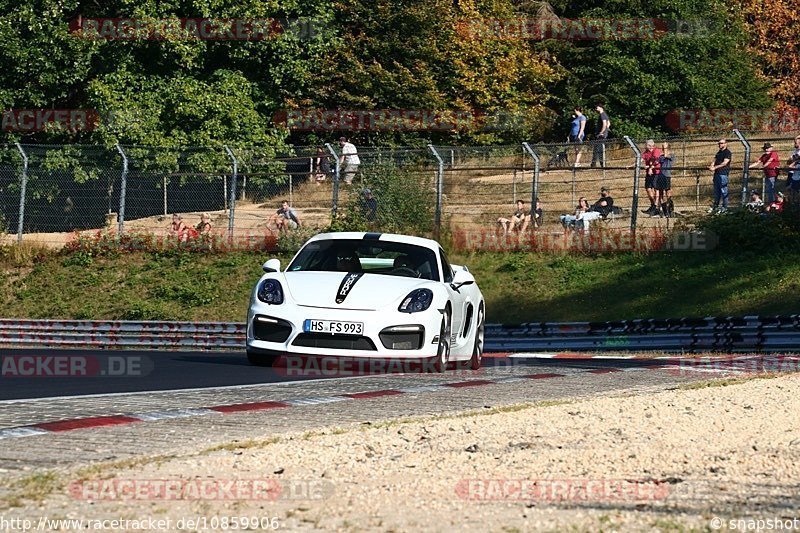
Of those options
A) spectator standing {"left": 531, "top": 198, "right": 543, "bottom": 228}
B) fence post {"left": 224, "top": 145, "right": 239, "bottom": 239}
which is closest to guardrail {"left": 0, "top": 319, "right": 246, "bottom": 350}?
fence post {"left": 224, "top": 145, "right": 239, "bottom": 239}

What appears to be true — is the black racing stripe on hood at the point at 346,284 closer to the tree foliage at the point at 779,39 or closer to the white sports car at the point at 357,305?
the white sports car at the point at 357,305

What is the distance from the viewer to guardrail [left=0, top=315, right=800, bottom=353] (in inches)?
805

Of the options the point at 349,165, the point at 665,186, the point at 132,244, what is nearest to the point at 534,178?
the point at 665,186

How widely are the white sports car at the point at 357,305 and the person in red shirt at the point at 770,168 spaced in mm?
14129

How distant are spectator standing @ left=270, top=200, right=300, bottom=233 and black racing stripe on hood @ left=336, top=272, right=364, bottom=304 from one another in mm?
16948

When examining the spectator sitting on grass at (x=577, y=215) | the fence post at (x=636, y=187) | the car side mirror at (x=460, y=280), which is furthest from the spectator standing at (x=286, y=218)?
the car side mirror at (x=460, y=280)

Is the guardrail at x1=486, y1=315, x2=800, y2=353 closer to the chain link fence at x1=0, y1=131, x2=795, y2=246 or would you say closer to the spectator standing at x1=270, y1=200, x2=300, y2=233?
the chain link fence at x1=0, y1=131, x2=795, y2=246

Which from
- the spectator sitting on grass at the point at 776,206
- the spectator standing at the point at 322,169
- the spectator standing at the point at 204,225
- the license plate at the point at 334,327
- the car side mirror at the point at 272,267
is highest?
the spectator standing at the point at 322,169

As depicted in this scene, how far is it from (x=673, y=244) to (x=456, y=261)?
4.77m

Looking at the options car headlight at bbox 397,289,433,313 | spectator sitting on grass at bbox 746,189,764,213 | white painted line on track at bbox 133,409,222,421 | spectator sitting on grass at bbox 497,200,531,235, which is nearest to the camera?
white painted line on track at bbox 133,409,222,421

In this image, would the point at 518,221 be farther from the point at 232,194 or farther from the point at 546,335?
the point at 546,335

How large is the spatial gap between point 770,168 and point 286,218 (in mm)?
10490

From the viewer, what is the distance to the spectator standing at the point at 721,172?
27.0 meters

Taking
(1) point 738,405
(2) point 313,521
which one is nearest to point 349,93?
(1) point 738,405
